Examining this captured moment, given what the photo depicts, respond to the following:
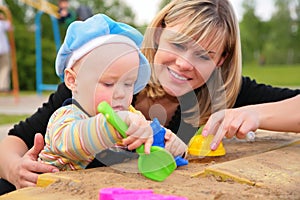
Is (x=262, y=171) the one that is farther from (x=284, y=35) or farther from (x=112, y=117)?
(x=284, y=35)

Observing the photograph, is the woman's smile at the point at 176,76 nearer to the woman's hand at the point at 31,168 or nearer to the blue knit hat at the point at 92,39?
the blue knit hat at the point at 92,39

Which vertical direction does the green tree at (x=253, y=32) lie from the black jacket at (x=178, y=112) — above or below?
below

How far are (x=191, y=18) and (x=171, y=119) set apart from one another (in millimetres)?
393

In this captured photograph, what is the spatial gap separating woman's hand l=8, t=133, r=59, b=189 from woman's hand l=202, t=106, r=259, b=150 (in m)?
0.53

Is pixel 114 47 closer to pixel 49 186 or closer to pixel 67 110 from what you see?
pixel 67 110

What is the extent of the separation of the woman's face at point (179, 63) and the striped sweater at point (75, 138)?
39 centimetres

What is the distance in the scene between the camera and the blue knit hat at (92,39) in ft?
4.49

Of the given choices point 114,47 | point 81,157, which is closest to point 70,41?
point 114,47

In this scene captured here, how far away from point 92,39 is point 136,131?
337mm

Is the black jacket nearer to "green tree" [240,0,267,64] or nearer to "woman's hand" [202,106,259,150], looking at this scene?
"woman's hand" [202,106,259,150]

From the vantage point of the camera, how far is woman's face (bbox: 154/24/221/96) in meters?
1.71

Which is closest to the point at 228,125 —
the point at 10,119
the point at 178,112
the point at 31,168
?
the point at 178,112

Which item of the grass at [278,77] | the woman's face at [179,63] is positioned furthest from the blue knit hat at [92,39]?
the grass at [278,77]

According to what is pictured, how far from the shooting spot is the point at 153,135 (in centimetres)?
124
